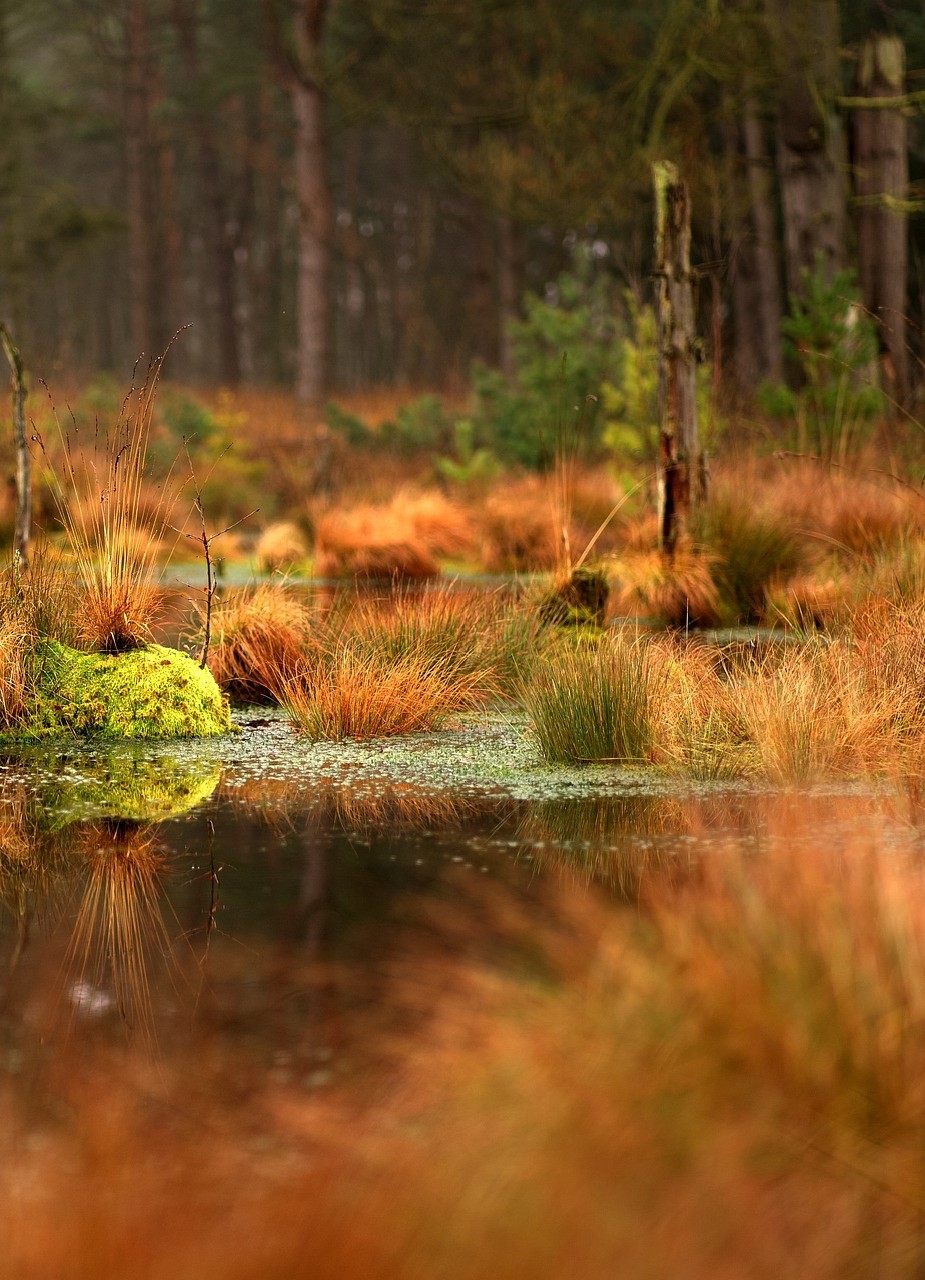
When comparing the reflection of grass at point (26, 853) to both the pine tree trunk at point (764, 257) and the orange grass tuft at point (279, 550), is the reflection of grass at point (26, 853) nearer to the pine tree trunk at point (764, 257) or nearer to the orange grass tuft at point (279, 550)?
the orange grass tuft at point (279, 550)

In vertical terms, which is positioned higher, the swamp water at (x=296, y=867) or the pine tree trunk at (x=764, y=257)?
the pine tree trunk at (x=764, y=257)

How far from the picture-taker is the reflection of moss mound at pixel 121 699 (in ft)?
19.9

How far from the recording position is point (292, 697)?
620 cm

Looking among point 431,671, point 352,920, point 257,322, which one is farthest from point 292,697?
point 257,322

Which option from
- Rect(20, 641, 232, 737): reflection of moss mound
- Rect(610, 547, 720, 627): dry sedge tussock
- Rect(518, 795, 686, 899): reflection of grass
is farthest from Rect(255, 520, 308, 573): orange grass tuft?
Rect(518, 795, 686, 899): reflection of grass

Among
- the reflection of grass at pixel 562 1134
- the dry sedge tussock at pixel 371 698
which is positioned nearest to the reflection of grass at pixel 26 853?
the reflection of grass at pixel 562 1134

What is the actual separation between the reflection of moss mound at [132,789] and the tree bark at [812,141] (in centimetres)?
987

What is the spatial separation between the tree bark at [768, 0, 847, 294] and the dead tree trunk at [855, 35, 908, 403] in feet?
1.17

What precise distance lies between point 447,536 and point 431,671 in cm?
464

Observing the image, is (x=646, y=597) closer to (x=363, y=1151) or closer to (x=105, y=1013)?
(x=105, y=1013)

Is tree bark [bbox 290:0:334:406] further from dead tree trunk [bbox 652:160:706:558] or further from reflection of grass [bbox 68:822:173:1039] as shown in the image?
reflection of grass [bbox 68:822:173:1039]

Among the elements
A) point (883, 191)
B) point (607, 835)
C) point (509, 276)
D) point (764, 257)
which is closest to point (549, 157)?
point (883, 191)

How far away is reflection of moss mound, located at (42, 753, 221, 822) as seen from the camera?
16.1 ft

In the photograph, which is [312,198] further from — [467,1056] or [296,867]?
[467,1056]
